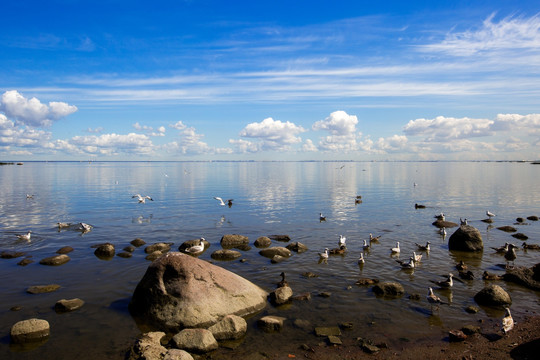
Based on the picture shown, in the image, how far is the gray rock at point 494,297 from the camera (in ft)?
54.6

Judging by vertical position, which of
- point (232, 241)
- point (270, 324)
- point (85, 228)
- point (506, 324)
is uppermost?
point (85, 228)

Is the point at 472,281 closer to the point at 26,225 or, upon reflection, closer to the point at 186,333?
the point at 186,333

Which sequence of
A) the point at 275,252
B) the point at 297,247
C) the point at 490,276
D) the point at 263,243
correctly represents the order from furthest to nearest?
the point at 263,243 < the point at 297,247 < the point at 275,252 < the point at 490,276

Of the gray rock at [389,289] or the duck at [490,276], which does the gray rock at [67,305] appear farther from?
the duck at [490,276]

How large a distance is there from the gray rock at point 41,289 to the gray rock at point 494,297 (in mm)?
21243

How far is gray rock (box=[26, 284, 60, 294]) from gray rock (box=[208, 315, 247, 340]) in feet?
33.0

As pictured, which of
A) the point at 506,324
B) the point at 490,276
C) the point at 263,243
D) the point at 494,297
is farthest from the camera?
the point at 263,243

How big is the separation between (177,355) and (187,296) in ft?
12.2

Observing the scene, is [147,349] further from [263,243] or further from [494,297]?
[263,243]

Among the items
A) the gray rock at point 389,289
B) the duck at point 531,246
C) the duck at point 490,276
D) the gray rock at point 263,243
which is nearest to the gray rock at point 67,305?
the gray rock at point 263,243

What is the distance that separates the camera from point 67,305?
16.4 meters

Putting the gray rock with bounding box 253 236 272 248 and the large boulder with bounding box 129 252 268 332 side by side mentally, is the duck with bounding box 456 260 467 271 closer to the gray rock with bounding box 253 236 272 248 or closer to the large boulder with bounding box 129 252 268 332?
the large boulder with bounding box 129 252 268 332

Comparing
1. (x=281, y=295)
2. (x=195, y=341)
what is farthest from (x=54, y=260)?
(x=281, y=295)

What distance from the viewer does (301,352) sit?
42.7ft
